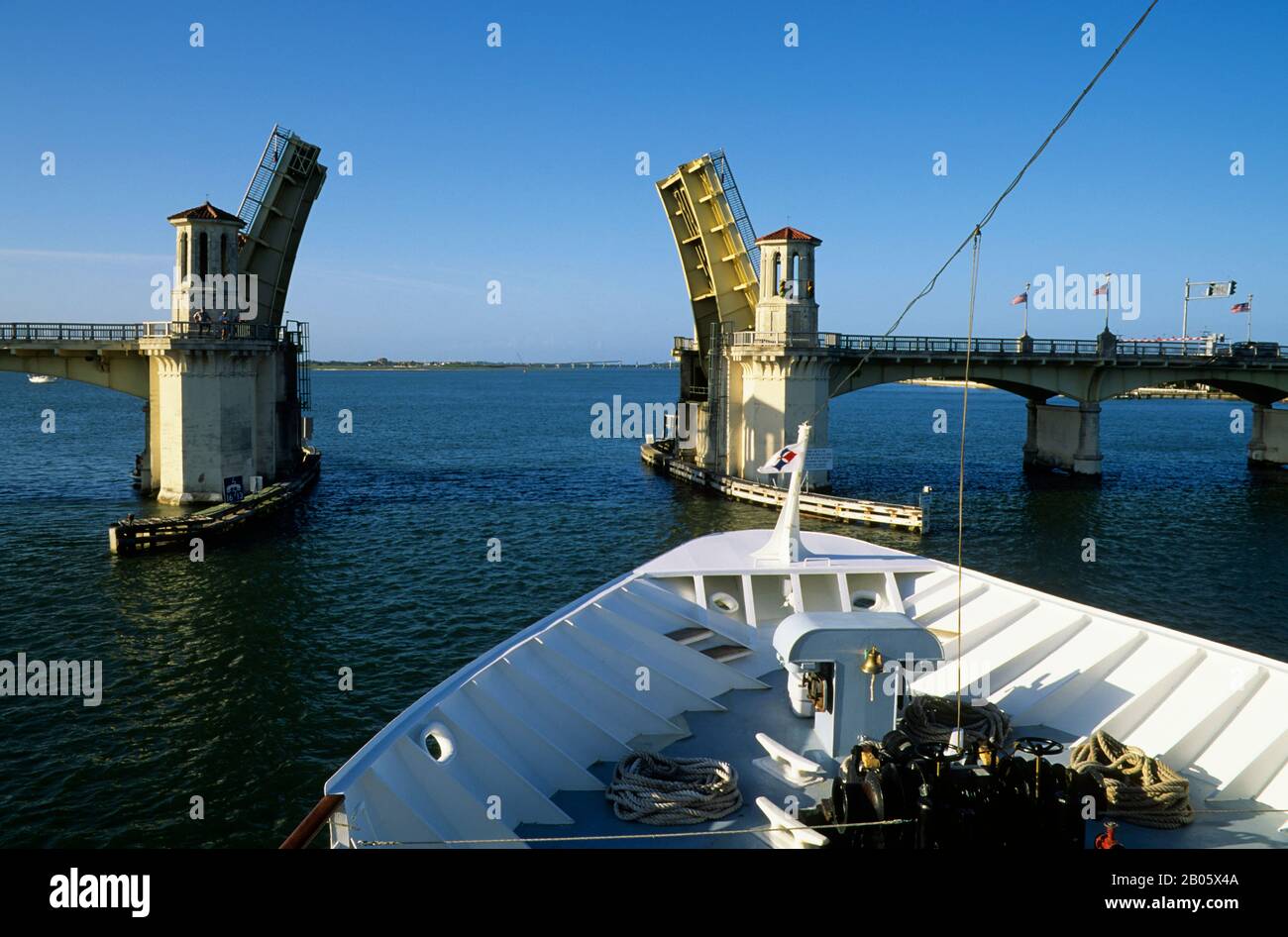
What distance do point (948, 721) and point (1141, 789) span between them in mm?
2475

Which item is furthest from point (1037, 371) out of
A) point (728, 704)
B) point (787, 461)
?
point (728, 704)

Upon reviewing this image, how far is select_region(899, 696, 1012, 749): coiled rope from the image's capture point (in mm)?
11180

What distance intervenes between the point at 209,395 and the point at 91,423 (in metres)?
70.3

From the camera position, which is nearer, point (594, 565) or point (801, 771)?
point (801, 771)

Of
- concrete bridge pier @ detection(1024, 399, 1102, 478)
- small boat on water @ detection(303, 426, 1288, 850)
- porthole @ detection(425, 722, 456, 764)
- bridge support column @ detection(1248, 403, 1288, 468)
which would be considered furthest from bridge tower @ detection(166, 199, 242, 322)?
bridge support column @ detection(1248, 403, 1288, 468)

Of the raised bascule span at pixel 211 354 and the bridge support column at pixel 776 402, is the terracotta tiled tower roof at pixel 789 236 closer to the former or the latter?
the bridge support column at pixel 776 402

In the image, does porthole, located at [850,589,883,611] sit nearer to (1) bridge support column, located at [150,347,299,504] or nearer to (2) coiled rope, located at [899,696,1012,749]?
(2) coiled rope, located at [899,696,1012,749]

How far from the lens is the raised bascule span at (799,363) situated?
46.8 metres

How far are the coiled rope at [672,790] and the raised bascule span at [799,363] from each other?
103 feet

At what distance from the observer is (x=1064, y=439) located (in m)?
58.8

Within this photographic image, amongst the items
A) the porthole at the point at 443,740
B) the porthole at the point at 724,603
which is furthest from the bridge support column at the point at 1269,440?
the porthole at the point at 443,740
